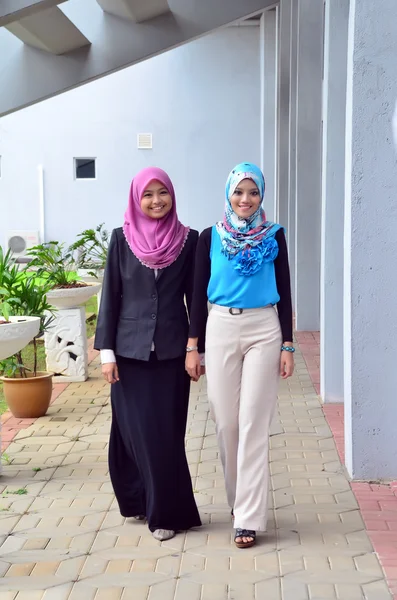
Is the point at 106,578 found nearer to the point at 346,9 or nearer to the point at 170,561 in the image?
the point at 170,561

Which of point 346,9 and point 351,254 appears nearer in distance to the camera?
point 351,254

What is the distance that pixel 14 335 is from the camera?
548cm

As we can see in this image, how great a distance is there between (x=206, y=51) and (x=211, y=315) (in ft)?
54.0

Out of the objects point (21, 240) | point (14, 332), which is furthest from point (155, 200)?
point (21, 240)

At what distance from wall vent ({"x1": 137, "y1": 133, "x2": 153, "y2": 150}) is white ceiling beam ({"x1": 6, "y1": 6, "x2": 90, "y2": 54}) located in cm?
1164

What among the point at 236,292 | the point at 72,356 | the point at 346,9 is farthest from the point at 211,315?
the point at 72,356

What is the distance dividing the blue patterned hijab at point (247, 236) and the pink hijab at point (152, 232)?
0.78 feet

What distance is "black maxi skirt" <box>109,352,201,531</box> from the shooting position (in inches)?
175

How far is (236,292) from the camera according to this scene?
4.29m

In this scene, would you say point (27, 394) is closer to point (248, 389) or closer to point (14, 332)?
point (14, 332)

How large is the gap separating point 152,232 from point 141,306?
36cm

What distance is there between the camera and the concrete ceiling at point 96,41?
8.62 metres

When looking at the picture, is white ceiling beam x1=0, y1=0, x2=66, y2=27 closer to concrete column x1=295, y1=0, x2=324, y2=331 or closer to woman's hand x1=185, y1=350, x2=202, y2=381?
woman's hand x1=185, y1=350, x2=202, y2=381

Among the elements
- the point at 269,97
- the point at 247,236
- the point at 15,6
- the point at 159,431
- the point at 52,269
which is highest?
the point at 269,97
